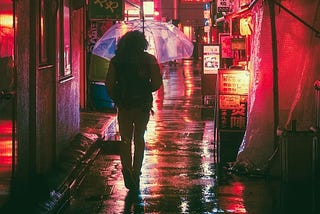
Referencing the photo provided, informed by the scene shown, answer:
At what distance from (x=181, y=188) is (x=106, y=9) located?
7362 mm

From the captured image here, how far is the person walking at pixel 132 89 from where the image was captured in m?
8.96

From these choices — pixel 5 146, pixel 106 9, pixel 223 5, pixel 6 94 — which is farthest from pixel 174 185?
pixel 223 5

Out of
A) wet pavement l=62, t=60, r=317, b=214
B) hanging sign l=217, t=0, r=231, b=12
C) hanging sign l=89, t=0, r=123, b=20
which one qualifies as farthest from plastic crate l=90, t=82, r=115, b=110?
A: hanging sign l=217, t=0, r=231, b=12

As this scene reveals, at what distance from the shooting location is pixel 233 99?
37.0 feet

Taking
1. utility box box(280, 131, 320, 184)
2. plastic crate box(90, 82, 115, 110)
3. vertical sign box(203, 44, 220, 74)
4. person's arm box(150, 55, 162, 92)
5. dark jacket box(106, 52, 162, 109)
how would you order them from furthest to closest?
1. vertical sign box(203, 44, 220, 74)
2. plastic crate box(90, 82, 115, 110)
3. person's arm box(150, 55, 162, 92)
4. dark jacket box(106, 52, 162, 109)
5. utility box box(280, 131, 320, 184)

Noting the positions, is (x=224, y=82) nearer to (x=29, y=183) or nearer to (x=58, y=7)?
(x=58, y=7)

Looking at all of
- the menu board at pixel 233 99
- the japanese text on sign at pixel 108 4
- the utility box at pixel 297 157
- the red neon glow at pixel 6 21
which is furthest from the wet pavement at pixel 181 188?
the japanese text on sign at pixel 108 4

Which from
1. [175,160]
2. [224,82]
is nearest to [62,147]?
[175,160]

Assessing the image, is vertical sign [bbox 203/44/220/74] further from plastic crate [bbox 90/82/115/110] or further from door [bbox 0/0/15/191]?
door [bbox 0/0/15/191]

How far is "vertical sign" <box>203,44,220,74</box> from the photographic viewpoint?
20.6 m

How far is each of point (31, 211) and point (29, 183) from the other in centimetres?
125

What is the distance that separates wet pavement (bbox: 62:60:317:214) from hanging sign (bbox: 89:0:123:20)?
3.30 meters

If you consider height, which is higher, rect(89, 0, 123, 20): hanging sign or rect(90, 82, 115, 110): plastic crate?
rect(89, 0, 123, 20): hanging sign

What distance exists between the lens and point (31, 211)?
722 cm
